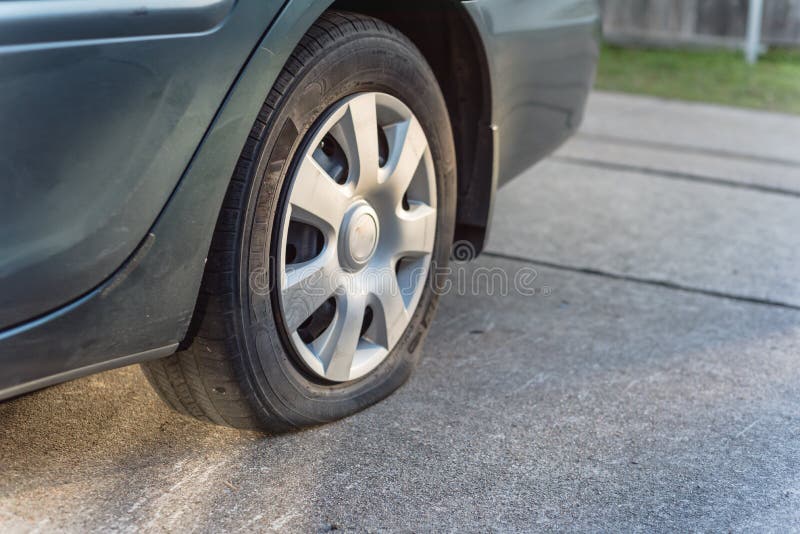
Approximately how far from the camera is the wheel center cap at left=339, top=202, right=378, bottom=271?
7.32 feet

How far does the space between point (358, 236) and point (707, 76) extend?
693 cm

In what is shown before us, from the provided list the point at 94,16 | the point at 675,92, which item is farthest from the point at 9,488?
the point at 675,92

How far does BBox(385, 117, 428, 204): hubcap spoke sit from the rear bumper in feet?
1.08

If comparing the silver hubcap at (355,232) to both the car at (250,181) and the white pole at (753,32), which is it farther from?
the white pole at (753,32)

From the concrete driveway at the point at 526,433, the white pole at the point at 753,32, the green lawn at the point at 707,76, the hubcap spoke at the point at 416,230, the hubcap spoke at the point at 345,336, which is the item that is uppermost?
the white pole at the point at 753,32

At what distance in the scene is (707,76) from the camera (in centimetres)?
847

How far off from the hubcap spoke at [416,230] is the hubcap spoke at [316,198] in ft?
0.81

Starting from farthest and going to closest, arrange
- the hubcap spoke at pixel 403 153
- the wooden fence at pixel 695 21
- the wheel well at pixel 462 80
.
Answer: the wooden fence at pixel 695 21 → the wheel well at pixel 462 80 → the hubcap spoke at pixel 403 153

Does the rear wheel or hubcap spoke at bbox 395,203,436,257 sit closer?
the rear wheel

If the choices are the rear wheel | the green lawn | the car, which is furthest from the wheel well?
the green lawn

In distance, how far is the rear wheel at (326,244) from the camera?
1991 mm

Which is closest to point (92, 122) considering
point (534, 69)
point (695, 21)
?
point (534, 69)

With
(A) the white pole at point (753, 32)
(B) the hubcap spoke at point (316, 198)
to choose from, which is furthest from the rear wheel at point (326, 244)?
(A) the white pole at point (753, 32)

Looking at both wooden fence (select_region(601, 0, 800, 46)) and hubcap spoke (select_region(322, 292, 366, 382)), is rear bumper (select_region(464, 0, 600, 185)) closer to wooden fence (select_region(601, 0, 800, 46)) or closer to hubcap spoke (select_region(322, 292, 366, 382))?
hubcap spoke (select_region(322, 292, 366, 382))
